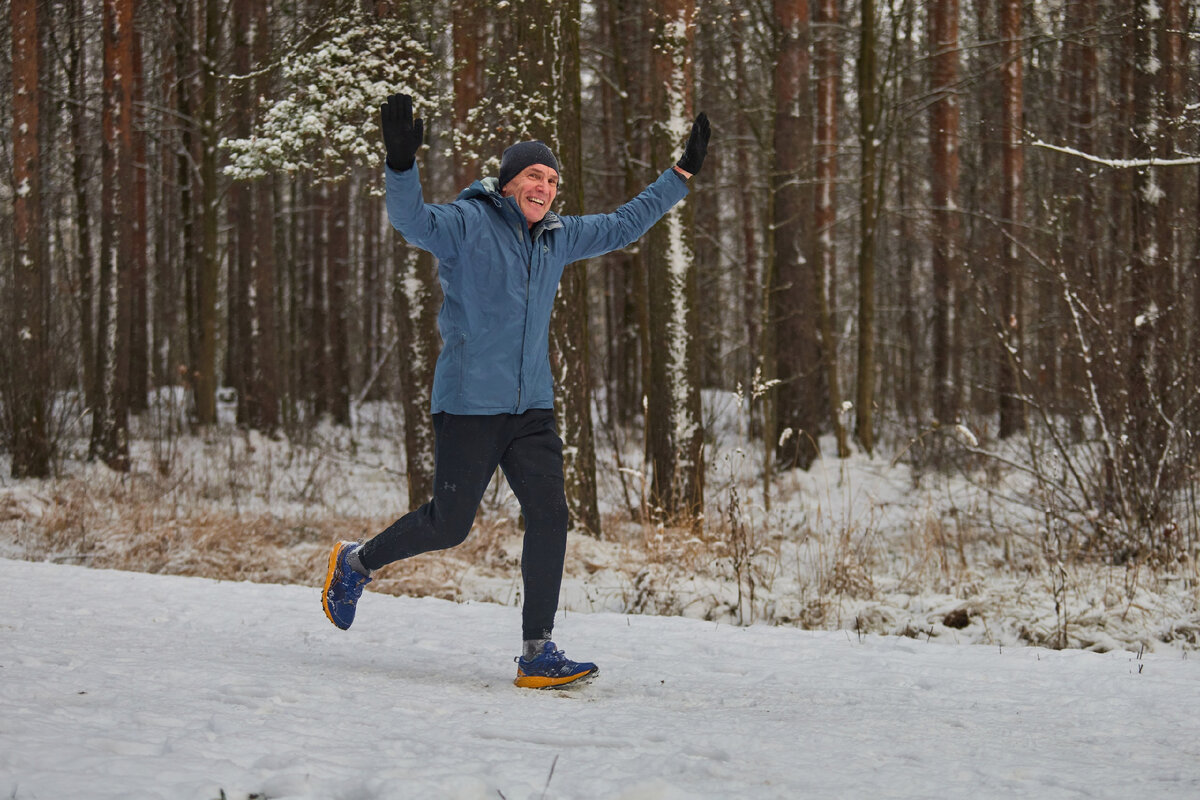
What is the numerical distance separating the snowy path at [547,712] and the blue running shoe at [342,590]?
0.19m

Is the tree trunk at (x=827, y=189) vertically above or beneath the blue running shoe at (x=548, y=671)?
above

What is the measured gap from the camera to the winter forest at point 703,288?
→ 6.93 metres

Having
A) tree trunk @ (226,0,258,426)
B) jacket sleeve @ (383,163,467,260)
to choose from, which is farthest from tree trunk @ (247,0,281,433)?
jacket sleeve @ (383,163,467,260)

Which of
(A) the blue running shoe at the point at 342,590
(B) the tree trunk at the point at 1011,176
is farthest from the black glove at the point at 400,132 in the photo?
(B) the tree trunk at the point at 1011,176

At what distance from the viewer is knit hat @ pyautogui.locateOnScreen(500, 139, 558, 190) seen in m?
3.88

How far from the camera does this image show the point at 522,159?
3.88 meters

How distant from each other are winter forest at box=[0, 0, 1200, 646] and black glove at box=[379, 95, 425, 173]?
132 inches

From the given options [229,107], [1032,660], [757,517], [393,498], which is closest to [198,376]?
[393,498]

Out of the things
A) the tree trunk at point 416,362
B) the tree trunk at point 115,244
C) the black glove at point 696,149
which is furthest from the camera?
the tree trunk at point 115,244

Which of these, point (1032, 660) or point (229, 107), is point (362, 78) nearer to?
point (229, 107)

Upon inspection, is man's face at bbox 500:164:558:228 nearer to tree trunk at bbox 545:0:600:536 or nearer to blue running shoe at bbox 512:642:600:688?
blue running shoe at bbox 512:642:600:688

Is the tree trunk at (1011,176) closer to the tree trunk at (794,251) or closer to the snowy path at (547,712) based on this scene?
the tree trunk at (794,251)

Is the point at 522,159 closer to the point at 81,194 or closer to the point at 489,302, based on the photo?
the point at 489,302

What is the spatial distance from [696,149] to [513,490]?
166 centimetres
